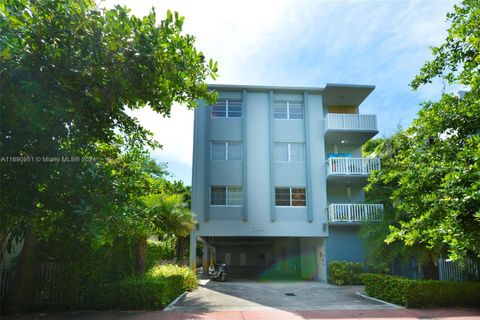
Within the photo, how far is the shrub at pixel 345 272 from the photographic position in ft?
59.9

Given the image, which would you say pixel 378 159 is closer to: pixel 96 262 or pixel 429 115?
pixel 429 115

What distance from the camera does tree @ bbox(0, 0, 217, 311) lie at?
221 inches

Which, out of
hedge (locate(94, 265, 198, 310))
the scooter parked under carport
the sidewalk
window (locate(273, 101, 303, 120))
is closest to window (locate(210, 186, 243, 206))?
the scooter parked under carport

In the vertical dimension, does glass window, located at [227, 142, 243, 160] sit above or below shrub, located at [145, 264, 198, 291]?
above

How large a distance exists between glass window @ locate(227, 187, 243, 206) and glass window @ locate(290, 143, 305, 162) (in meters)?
3.74

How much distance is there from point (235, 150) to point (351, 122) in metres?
7.00

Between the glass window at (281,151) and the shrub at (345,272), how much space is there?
21.3 feet

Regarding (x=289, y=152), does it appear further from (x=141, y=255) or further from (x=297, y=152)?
(x=141, y=255)

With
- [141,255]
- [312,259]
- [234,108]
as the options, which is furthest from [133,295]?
[312,259]

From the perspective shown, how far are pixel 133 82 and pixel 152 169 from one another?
18.4m

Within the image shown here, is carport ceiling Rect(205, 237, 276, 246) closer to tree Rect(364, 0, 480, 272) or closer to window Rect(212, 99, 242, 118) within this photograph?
window Rect(212, 99, 242, 118)

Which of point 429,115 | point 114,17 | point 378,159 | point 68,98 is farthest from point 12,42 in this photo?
point 378,159

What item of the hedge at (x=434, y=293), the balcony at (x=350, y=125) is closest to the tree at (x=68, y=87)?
the hedge at (x=434, y=293)

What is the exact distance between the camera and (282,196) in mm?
20516
